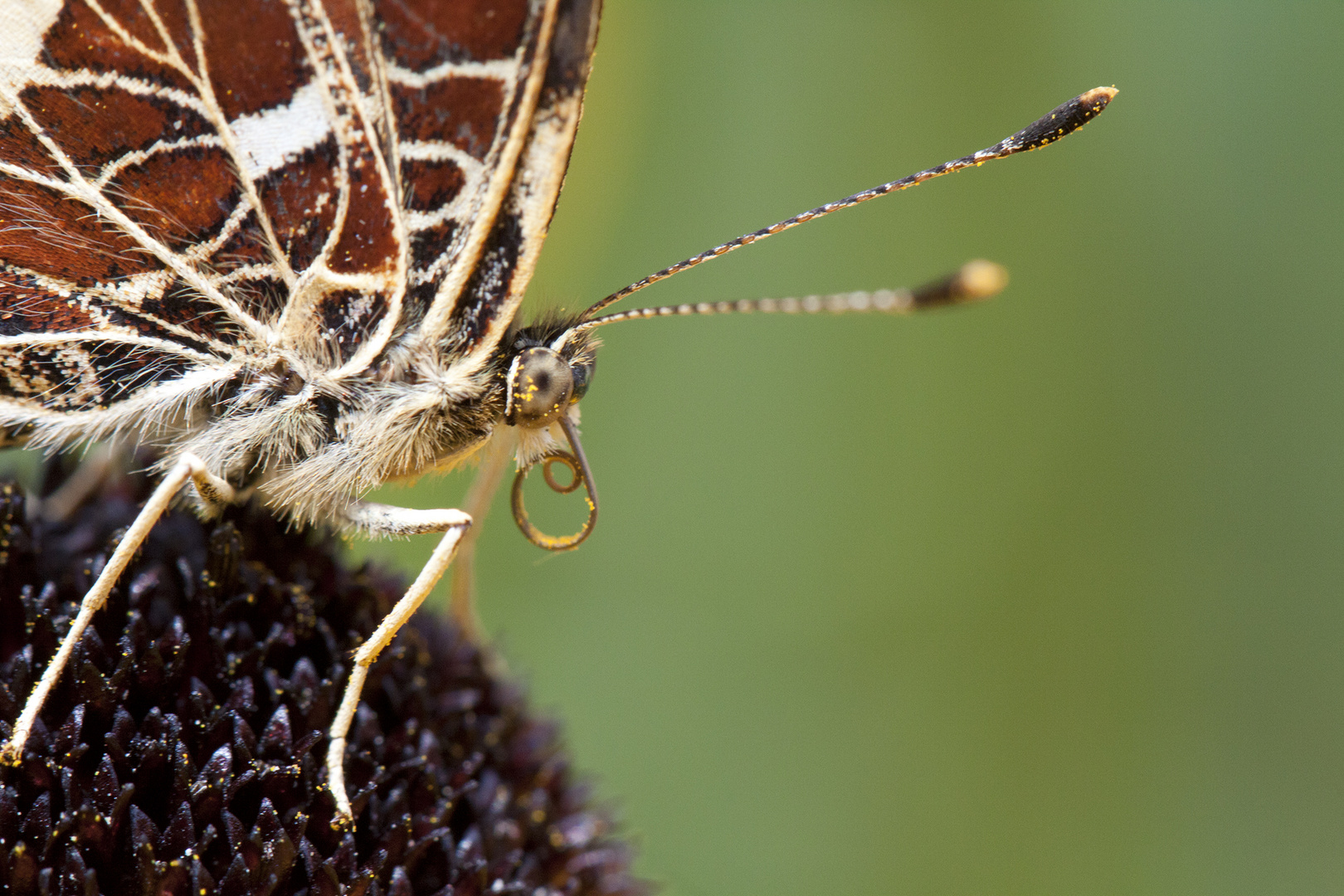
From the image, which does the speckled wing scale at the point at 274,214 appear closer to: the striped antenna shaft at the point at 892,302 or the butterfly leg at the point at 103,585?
the butterfly leg at the point at 103,585

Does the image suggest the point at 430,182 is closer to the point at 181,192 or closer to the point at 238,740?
the point at 181,192

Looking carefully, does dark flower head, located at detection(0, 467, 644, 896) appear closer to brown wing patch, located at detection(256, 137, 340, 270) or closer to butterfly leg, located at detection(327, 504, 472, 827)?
butterfly leg, located at detection(327, 504, 472, 827)

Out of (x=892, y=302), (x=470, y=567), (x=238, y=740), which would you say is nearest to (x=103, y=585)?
(x=238, y=740)

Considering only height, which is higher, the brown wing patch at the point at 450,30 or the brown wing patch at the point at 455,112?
the brown wing patch at the point at 450,30

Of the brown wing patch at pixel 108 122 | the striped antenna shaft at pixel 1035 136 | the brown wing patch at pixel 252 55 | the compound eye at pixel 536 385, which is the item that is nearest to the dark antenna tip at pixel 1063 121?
the striped antenna shaft at pixel 1035 136

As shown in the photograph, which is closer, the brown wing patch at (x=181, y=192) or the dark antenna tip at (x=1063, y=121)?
the dark antenna tip at (x=1063, y=121)

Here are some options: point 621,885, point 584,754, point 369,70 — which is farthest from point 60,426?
point 584,754

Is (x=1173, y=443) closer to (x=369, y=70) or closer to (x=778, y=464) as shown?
(x=778, y=464)
